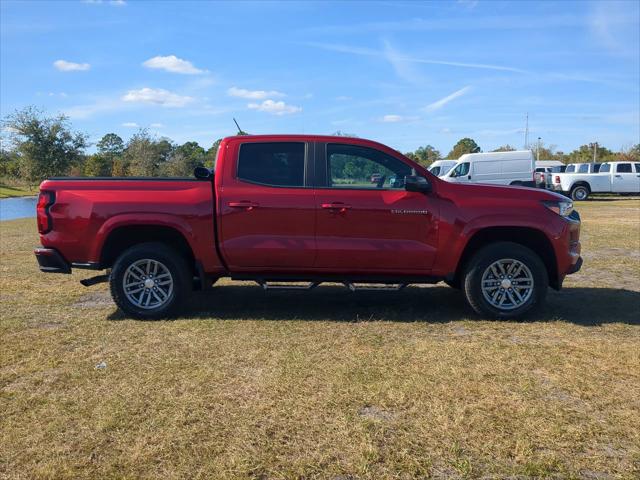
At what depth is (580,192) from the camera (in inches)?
1060

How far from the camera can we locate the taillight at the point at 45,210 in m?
5.45

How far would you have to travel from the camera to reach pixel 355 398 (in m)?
3.64

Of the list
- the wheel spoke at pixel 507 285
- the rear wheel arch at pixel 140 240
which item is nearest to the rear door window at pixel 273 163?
the rear wheel arch at pixel 140 240

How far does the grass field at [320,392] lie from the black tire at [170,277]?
0.58 ft

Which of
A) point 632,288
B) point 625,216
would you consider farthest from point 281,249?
point 625,216

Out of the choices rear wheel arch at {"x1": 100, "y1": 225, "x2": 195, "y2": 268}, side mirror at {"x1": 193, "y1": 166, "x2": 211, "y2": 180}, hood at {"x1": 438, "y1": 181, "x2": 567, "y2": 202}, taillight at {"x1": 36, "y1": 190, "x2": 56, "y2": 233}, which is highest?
side mirror at {"x1": 193, "y1": 166, "x2": 211, "y2": 180}

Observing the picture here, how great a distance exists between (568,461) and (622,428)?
60 cm

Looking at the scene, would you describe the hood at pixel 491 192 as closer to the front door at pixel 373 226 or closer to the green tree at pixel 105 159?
the front door at pixel 373 226

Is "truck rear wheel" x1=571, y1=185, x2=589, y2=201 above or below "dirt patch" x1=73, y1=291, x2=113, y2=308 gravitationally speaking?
above

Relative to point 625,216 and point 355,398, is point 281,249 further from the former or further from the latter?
point 625,216

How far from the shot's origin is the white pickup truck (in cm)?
2673

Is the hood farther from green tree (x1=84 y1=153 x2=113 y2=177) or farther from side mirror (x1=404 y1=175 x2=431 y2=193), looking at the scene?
green tree (x1=84 y1=153 x2=113 y2=177)

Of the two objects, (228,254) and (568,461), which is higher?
(228,254)

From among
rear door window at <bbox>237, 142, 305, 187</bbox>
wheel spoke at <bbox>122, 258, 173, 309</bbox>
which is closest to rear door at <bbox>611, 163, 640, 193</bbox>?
rear door window at <bbox>237, 142, 305, 187</bbox>
